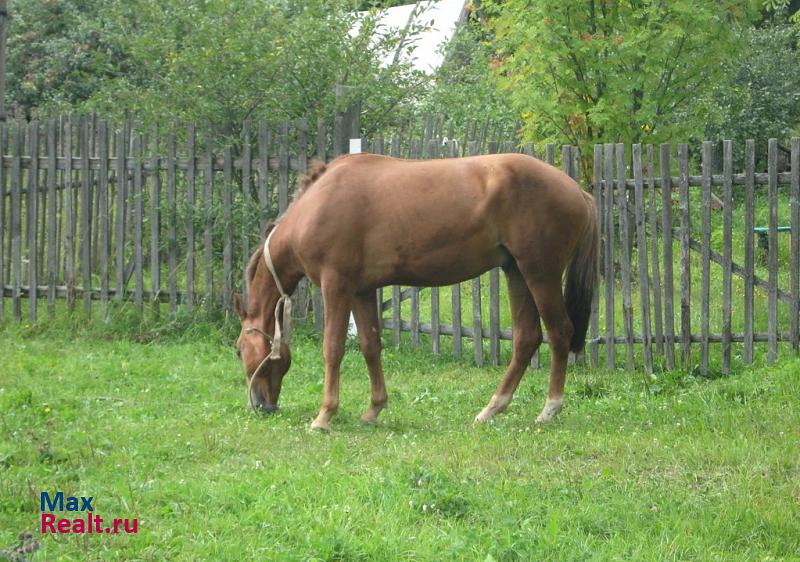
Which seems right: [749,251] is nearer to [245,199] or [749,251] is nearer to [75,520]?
[245,199]

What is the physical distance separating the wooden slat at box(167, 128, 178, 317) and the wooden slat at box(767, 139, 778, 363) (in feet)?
18.6

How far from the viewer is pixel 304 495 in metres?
5.18

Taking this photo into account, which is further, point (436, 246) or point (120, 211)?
point (120, 211)

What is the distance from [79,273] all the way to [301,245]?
5.18m

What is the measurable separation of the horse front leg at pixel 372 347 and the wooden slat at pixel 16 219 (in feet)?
17.4

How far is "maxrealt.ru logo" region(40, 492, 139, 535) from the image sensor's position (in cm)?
472

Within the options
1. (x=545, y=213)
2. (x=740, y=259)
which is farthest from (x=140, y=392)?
(x=740, y=259)

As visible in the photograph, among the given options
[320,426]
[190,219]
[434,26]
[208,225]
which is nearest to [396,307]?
[208,225]

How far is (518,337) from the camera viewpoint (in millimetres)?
7695

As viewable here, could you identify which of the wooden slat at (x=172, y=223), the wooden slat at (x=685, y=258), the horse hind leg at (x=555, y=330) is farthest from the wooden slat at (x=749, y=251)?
the wooden slat at (x=172, y=223)

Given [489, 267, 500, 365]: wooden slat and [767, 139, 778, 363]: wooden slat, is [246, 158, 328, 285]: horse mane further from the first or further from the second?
[767, 139, 778, 363]: wooden slat

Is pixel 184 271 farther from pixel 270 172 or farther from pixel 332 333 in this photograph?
pixel 332 333

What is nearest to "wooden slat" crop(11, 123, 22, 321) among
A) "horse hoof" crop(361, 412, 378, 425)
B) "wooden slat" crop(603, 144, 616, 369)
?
"horse hoof" crop(361, 412, 378, 425)

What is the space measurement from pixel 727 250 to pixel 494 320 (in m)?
2.18
